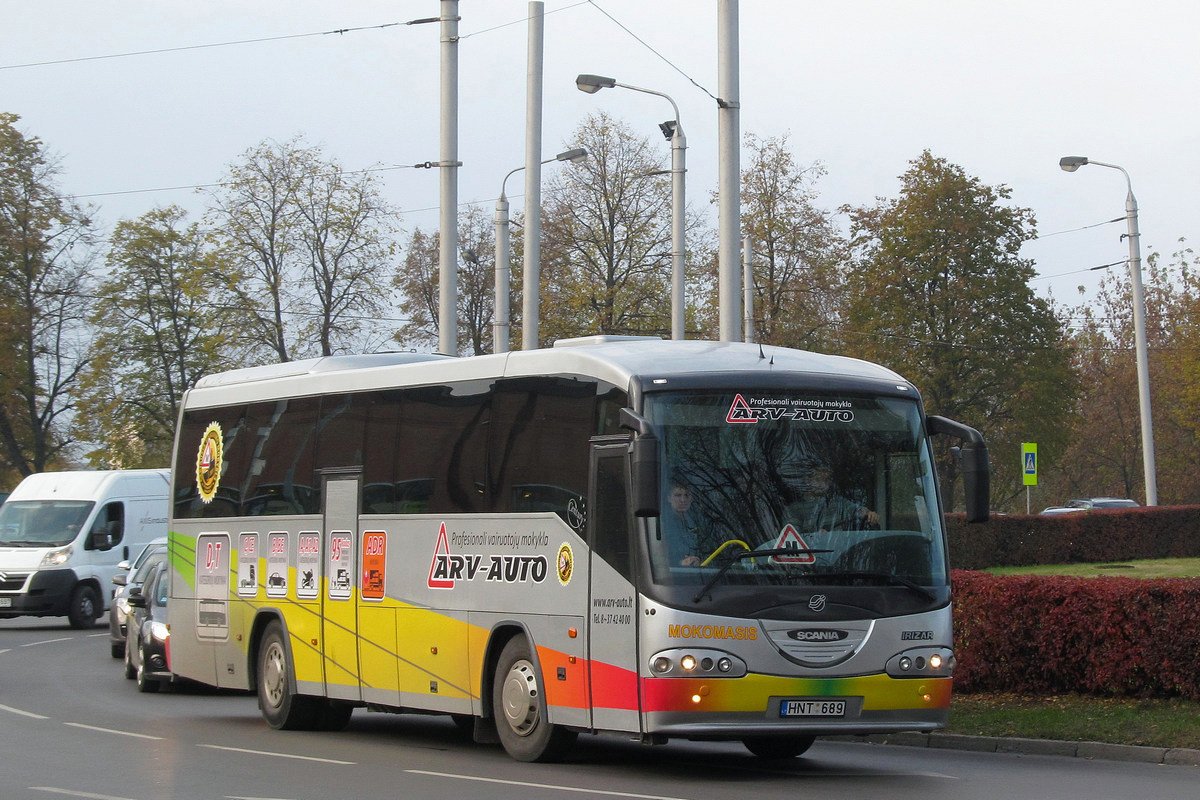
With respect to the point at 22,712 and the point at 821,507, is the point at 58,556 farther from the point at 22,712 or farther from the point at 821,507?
the point at 821,507

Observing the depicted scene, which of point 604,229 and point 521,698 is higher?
point 604,229

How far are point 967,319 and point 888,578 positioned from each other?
→ 155 feet

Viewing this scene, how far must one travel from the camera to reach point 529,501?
41.6ft

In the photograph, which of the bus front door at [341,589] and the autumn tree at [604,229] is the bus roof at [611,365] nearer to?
the bus front door at [341,589]

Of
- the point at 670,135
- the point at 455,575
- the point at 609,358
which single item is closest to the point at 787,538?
the point at 609,358

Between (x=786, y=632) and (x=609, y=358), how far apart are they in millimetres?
2443

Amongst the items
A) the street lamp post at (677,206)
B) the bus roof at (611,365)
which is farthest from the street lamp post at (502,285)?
the bus roof at (611,365)

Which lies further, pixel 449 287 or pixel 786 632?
pixel 449 287

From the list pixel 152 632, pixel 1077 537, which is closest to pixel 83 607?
pixel 152 632

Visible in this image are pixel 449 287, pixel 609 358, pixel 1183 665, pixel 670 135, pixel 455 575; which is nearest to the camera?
pixel 609 358

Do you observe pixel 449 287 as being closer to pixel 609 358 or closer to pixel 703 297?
pixel 609 358

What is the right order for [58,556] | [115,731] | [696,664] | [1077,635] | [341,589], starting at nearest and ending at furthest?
[696,664]
[341,589]
[115,731]
[1077,635]
[58,556]

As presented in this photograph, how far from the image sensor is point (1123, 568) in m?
37.9

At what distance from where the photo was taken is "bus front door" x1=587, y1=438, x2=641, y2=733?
1134 cm
